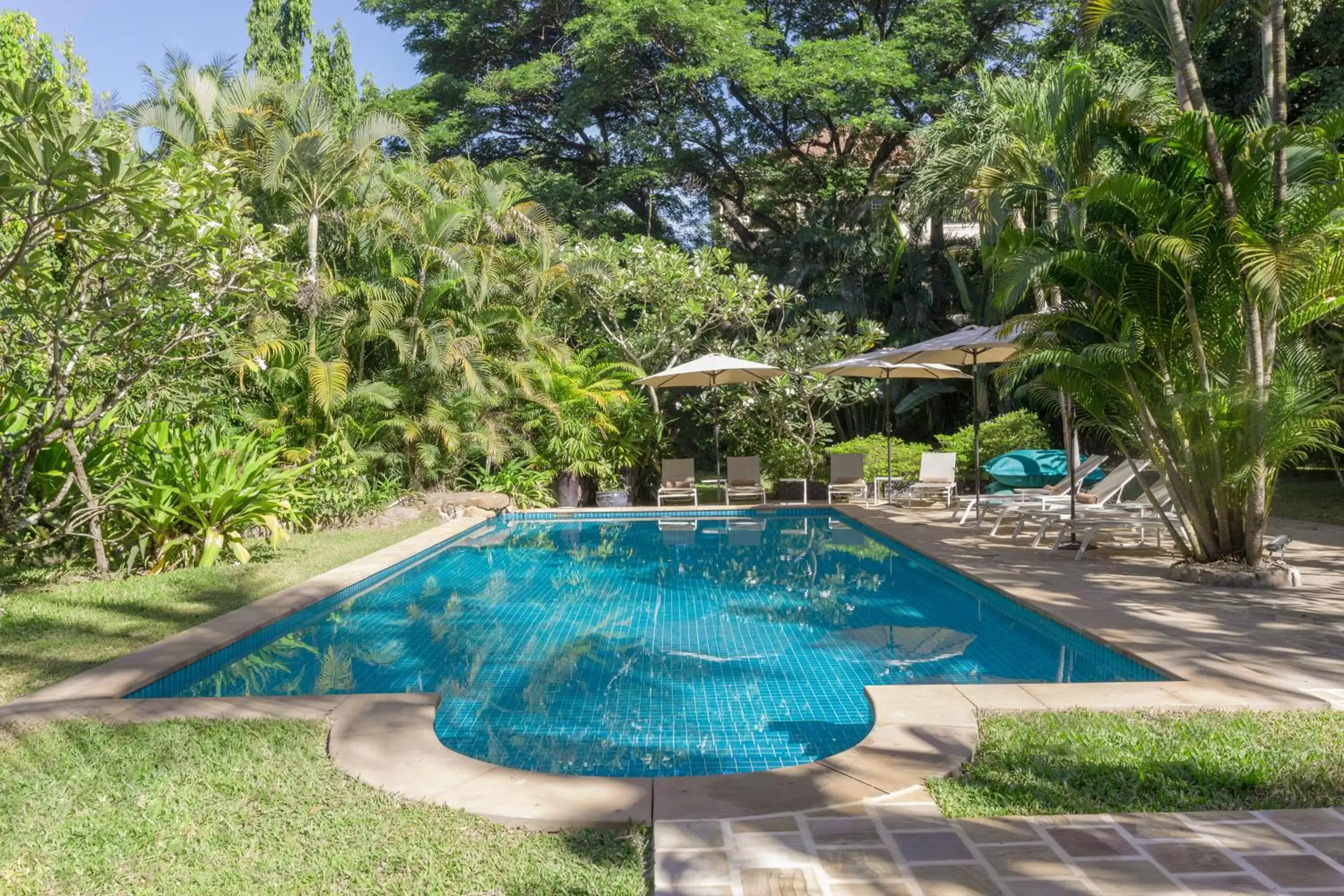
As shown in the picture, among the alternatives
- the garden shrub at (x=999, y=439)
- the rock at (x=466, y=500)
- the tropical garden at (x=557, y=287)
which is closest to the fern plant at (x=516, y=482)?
the tropical garden at (x=557, y=287)

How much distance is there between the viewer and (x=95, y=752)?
4121mm

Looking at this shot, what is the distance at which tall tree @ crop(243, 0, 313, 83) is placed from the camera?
26484 mm

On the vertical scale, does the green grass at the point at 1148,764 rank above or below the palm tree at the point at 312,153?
below

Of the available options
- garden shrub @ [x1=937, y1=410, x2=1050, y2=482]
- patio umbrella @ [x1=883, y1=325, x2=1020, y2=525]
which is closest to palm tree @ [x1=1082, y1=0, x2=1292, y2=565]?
patio umbrella @ [x1=883, y1=325, x2=1020, y2=525]

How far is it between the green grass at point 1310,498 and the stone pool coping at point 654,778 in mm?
7604

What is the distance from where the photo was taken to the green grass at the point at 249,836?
2.93 meters

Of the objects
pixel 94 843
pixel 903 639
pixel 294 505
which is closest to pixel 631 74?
pixel 294 505

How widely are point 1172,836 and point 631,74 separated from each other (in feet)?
72.4

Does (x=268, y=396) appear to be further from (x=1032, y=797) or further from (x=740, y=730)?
(x=1032, y=797)

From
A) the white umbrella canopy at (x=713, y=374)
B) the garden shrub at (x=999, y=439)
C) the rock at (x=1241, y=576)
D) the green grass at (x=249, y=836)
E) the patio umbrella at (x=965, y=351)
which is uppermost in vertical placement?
the patio umbrella at (x=965, y=351)

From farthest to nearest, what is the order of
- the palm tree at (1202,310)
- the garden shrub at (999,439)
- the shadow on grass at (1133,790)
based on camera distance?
the garden shrub at (999,439)
the palm tree at (1202,310)
the shadow on grass at (1133,790)

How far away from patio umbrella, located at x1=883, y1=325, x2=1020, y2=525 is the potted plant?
5.56m

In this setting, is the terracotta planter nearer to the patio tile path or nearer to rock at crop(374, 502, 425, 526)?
rock at crop(374, 502, 425, 526)

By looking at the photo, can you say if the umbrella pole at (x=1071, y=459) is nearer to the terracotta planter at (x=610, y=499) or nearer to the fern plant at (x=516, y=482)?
the terracotta planter at (x=610, y=499)
